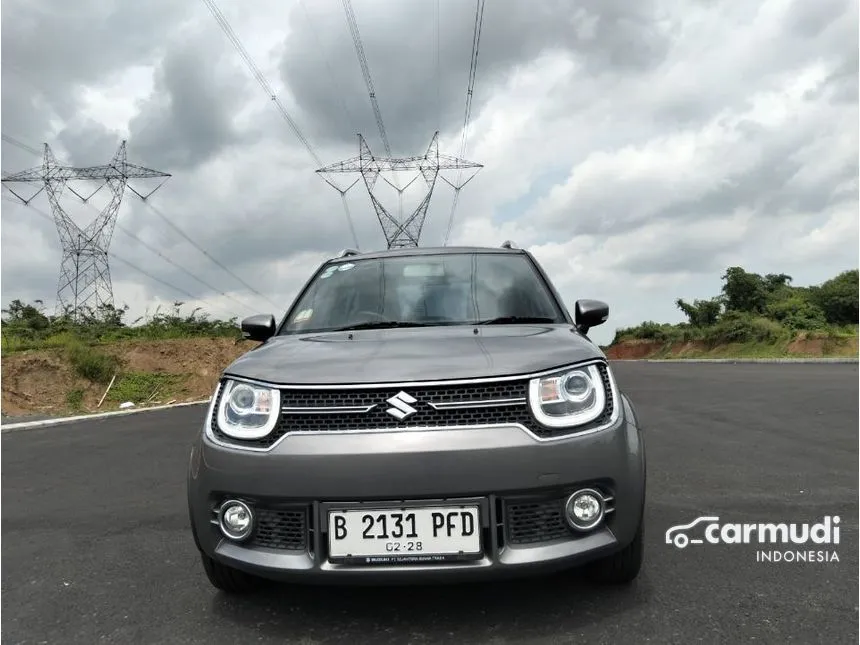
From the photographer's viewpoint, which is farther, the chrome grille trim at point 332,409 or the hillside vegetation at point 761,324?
the hillside vegetation at point 761,324

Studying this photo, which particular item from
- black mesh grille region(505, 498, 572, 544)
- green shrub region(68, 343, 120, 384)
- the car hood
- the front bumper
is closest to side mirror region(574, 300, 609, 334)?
the car hood

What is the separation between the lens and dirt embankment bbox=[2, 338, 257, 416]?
50.1 ft

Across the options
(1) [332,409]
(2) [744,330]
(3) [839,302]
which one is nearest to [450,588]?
(1) [332,409]

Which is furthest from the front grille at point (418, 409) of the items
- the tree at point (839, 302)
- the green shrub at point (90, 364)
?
the tree at point (839, 302)

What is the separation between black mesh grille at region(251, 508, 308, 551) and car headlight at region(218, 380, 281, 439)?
12.0 inches

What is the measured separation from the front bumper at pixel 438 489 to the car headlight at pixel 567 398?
83 mm

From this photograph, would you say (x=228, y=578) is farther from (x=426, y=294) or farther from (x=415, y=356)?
(x=426, y=294)

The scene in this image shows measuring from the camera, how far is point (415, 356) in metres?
2.71

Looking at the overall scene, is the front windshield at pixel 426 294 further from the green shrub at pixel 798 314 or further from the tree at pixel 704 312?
the tree at pixel 704 312

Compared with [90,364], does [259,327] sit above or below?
above

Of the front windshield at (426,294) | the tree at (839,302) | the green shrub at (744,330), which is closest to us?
the front windshield at (426,294)

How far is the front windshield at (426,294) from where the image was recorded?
11.9 feet

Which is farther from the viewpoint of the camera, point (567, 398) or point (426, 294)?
point (426, 294)

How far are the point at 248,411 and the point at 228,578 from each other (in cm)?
82
